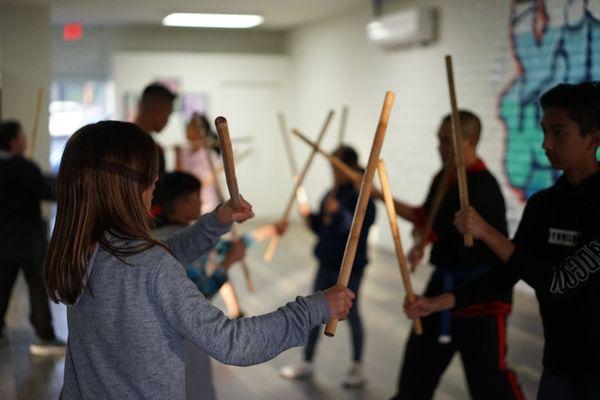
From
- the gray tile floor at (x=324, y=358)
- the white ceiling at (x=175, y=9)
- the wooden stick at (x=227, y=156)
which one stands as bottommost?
the gray tile floor at (x=324, y=358)

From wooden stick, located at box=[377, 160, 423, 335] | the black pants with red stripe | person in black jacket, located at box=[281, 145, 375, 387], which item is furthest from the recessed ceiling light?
wooden stick, located at box=[377, 160, 423, 335]

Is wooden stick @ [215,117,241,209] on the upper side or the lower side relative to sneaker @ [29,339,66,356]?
upper

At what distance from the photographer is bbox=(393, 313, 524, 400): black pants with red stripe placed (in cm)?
258

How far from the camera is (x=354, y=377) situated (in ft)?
12.8

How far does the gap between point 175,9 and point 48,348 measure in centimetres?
475

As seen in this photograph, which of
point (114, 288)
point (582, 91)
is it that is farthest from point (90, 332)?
point (582, 91)

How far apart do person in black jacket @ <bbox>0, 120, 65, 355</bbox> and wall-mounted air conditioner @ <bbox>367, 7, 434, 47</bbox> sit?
3.78 m

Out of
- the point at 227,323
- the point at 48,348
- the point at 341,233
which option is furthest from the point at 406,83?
the point at 227,323

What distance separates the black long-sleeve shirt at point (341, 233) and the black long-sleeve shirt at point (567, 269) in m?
1.85

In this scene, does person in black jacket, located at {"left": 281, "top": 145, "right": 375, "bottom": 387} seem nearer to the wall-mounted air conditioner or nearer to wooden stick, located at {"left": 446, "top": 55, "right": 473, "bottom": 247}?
wooden stick, located at {"left": 446, "top": 55, "right": 473, "bottom": 247}

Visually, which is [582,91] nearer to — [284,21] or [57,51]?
[284,21]

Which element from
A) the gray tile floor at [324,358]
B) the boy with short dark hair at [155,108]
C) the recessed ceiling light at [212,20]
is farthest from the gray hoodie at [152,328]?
the recessed ceiling light at [212,20]

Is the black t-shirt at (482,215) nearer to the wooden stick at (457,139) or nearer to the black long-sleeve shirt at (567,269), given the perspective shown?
the wooden stick at (457,139)

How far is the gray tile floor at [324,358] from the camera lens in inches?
150
